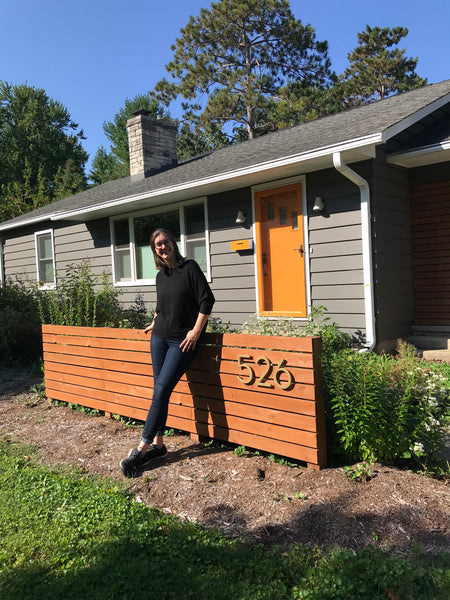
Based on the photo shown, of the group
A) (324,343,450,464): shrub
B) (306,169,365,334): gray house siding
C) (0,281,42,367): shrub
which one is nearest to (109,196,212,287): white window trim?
(306,169,365,334): gray house siding

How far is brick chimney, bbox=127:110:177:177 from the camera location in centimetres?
1119

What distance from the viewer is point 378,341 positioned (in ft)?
20.8

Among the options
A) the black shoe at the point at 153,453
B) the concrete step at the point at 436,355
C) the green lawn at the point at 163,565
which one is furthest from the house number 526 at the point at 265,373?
the concrete step at the point at 436,355

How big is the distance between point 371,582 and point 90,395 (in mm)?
3523

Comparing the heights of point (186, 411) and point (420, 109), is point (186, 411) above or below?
below

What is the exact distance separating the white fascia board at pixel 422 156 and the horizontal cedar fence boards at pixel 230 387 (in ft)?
13.6

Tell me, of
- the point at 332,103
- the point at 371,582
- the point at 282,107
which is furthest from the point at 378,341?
the point at 332,103

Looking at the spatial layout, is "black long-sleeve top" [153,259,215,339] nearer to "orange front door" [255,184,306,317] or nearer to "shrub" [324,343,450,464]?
"shrub" [324,343,450,464]

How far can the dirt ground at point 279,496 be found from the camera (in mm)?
2467

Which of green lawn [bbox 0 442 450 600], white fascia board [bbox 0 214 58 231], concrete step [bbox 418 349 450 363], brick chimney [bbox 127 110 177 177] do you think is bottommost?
green lawn [bbox 0 442 450 600]

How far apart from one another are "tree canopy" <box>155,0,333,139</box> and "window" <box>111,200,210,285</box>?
51.9ft

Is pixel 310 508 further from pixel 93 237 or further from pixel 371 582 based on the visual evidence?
pixel 93 237

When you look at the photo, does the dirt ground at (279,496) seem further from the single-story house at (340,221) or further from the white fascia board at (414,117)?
the white fascia board at (414,117)

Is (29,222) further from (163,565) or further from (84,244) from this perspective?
(163,565)
